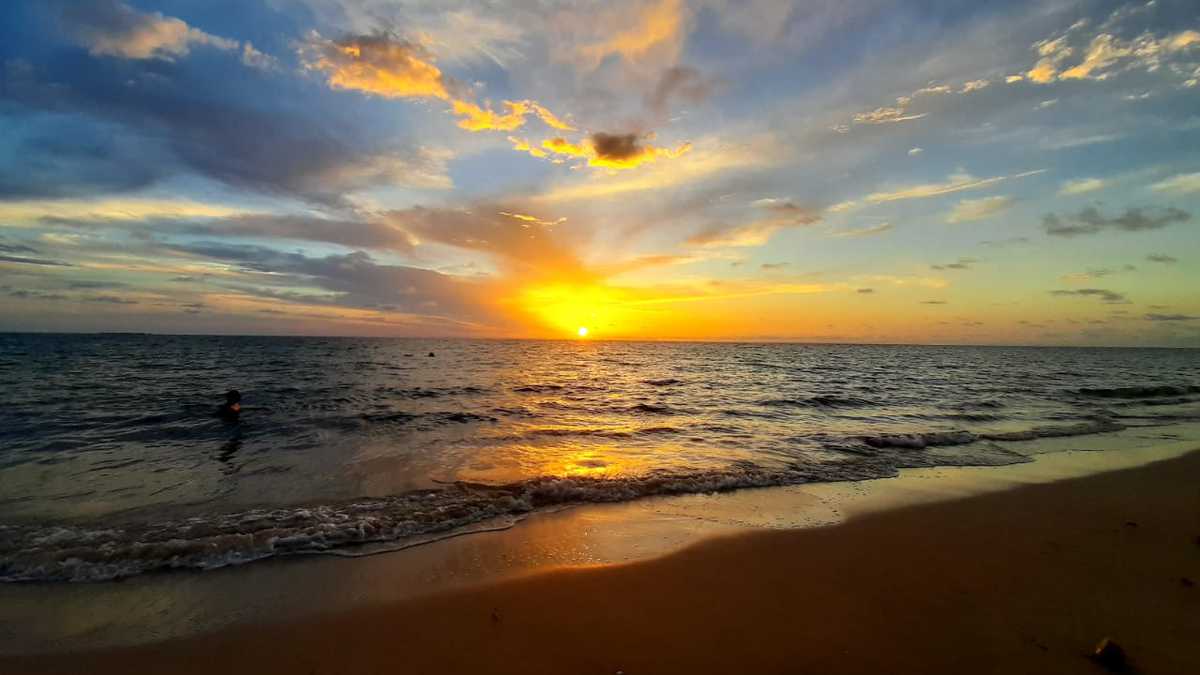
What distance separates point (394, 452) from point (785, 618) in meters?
11.7

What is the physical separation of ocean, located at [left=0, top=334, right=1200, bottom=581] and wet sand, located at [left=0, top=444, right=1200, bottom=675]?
2524 millimetres

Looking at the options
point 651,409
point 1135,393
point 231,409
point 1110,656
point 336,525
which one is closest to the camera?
point 1110,656

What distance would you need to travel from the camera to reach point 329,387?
1191 inches

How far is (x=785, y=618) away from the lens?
5.34 meters

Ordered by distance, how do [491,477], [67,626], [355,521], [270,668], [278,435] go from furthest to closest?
[278,435] < [491,477] < [355,521] < [67,626] < [270,668]

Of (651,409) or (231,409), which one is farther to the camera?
(651,409)

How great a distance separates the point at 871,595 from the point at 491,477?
7959mm

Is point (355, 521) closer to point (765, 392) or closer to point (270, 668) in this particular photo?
point (270, 668)

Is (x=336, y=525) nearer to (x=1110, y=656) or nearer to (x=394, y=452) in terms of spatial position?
(x=394, y=452)

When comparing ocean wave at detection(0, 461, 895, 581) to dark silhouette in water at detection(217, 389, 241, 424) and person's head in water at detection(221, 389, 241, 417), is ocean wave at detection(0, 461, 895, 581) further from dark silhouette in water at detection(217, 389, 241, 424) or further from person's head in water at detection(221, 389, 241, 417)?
person's head in water at detection(221, 389, 241, 417)

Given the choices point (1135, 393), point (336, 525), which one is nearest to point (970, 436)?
point (336, 525)

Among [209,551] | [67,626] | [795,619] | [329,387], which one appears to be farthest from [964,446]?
[329,387]

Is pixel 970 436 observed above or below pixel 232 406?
above

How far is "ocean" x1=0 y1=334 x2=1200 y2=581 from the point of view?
25.7 ft
